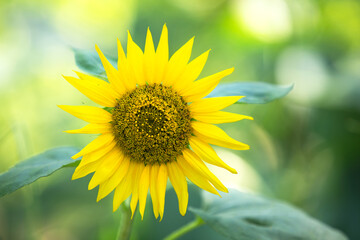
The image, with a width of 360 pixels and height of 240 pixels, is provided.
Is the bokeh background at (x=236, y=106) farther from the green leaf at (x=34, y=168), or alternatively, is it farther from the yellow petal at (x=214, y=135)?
the yellow petal at (x=214, y=135)

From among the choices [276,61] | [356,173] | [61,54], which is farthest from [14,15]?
[356,173]

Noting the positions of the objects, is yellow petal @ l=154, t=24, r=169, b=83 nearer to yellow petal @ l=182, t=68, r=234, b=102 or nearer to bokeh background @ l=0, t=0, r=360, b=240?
yellow petal @ l=182, t=68, r=234, b=102

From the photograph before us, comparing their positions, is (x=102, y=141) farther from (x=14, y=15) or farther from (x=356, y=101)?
(x=14, y=15)

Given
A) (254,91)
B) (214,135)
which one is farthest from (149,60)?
(254,91)

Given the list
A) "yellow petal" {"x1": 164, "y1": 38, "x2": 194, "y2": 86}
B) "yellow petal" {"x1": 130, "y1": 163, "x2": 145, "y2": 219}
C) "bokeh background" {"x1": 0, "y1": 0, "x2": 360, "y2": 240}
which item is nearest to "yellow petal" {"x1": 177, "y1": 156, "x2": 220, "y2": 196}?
"yellow petal" {"x1": 130, "y1": 163, "x2": 145, "y2": 219}

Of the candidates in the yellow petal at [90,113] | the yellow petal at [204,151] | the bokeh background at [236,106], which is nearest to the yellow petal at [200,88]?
the yellow petal at [204,151]
